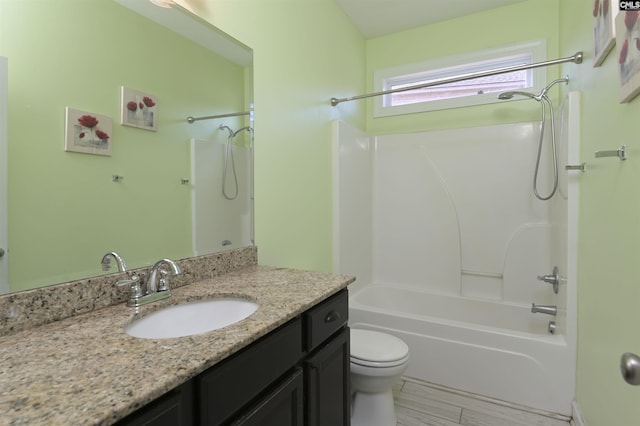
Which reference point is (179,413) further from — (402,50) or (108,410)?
(402,50)

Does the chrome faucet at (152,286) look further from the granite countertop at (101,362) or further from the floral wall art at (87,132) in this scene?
the floral wall art at (87,132)

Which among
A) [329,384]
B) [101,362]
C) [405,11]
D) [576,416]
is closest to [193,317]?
[101,362]

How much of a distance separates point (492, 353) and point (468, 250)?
3.22ft

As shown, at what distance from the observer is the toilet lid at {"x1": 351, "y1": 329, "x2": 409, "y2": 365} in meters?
1.64

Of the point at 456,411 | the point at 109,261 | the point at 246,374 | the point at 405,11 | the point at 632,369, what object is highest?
the point at 405,11

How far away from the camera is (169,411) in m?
0.63

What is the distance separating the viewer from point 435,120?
286 cm

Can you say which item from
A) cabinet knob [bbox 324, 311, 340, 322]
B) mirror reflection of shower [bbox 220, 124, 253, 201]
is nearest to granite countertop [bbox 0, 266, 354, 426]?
cabinet knob [bbox 324, 311, 340, 322]

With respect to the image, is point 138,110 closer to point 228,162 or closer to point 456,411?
point 228,162

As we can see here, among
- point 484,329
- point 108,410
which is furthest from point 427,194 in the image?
point 108,410

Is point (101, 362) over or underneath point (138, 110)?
underneath

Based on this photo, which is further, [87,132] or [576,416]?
[576,416]

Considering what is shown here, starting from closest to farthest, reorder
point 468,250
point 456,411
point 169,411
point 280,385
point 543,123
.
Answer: point 169,411, point 280,385, point 456,411, point 543,123, point 468,250

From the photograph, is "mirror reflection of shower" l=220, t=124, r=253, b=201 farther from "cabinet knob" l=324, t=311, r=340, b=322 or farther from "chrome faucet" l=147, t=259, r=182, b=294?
"cabinet knob" l=324, t=311, r=340, b=322
